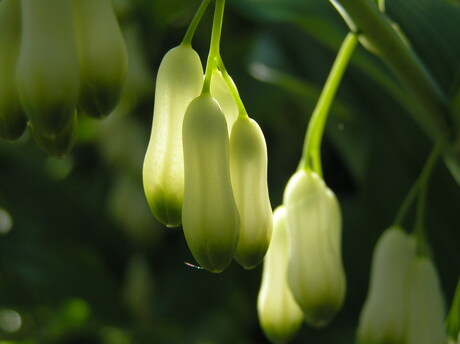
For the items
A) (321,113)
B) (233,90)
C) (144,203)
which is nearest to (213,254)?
(233,90)

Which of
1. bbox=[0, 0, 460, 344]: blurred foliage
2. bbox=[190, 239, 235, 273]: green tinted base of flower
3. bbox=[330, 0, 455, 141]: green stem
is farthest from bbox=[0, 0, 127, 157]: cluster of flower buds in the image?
bbox=[0, 0, 460, 344]: blurred foliage

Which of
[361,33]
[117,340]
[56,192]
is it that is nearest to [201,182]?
[361,33]

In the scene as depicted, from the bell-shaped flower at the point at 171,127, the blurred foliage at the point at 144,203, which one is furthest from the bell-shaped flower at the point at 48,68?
the blurred foliage at the point at 144,203

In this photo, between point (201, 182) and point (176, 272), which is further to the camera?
point (176, 272)

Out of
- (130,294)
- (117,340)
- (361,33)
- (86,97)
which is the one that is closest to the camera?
(86,97)

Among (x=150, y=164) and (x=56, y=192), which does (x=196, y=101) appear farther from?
(x=56, y=192)

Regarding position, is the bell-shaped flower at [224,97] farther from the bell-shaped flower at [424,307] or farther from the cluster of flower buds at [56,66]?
the bell-shaped flower at [424,307]

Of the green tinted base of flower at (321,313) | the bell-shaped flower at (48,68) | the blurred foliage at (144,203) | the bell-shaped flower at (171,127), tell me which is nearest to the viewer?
the bell-shaped flower at (48,68)

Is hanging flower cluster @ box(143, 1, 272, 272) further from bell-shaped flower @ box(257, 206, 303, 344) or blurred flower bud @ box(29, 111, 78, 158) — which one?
bell-shaped flower @ box(257, 206, 303, 344)
